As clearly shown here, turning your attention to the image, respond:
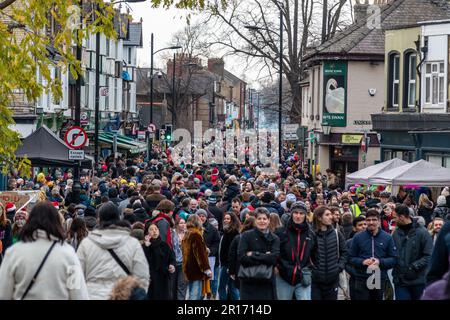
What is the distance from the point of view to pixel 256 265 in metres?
13.2

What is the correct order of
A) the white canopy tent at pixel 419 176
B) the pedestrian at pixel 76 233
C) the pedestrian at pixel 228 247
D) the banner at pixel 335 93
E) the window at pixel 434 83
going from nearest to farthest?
1. the pedestrian at pixel 76 233
2. the pedestrian at pixel 228 247
3. the white canopy tent at pixel 419 176
4. the window at pixel 434 83
5. the banner at pixel 335 93

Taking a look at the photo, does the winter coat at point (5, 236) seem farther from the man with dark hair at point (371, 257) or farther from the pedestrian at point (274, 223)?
the man with dark hair at point (371, 257)

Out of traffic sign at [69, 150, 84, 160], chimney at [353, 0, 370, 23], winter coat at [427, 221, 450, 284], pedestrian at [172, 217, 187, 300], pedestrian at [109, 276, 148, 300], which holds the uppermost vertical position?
chimney at [353, 0, 370, 23]

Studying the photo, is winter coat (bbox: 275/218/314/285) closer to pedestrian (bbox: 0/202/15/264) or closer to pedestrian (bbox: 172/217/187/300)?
pedestrian (bbox: 172/217/187/300)

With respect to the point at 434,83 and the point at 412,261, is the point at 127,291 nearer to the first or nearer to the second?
the point at 412,261

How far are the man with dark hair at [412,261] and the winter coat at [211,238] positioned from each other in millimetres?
3520

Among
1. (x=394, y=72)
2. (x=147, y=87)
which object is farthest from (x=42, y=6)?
(x=147, y=87)

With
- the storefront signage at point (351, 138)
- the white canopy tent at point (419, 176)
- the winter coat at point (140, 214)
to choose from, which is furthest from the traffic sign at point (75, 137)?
the storefront signage at point (351, 138)

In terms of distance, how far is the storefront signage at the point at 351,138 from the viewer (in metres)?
47.4

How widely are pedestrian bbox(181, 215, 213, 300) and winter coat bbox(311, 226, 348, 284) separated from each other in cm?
226

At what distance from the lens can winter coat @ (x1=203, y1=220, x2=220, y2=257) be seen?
1708cm

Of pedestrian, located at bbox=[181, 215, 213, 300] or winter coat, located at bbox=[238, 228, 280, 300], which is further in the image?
pedestrian, located at bbox=[181, 215, 213, 300]

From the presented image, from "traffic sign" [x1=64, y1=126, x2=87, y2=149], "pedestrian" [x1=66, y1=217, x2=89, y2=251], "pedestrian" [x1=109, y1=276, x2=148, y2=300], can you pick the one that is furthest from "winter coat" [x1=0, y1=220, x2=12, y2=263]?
"traffic sign" [x1=64, y1=126, x2=87, y2=149]
